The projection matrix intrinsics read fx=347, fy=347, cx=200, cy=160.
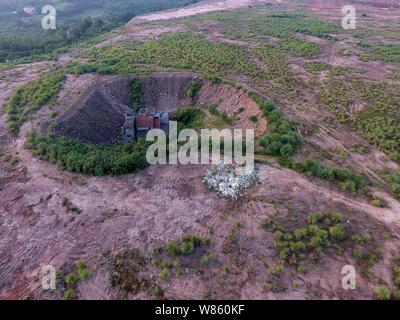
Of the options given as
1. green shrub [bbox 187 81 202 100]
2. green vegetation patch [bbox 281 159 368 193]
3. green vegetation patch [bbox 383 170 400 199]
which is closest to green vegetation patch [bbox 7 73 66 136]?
green shrub [bbox 187 81 202 100]

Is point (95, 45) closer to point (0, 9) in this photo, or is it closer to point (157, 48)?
point (157, 48)

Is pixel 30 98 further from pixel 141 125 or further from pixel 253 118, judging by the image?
pixel 253 118

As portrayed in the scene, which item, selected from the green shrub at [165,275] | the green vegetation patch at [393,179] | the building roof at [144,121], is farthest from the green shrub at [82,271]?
the green vegetation patch at [393,179]

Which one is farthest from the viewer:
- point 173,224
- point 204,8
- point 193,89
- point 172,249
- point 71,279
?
point 204,8

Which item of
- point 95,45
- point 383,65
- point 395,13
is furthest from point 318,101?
point 395,13

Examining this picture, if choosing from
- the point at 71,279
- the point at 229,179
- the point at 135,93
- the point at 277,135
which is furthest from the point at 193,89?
the point at 71,279

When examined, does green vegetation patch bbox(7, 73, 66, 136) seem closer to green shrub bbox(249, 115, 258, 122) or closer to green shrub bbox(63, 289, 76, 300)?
green shrub bbox(63, 289, 76, 300)
